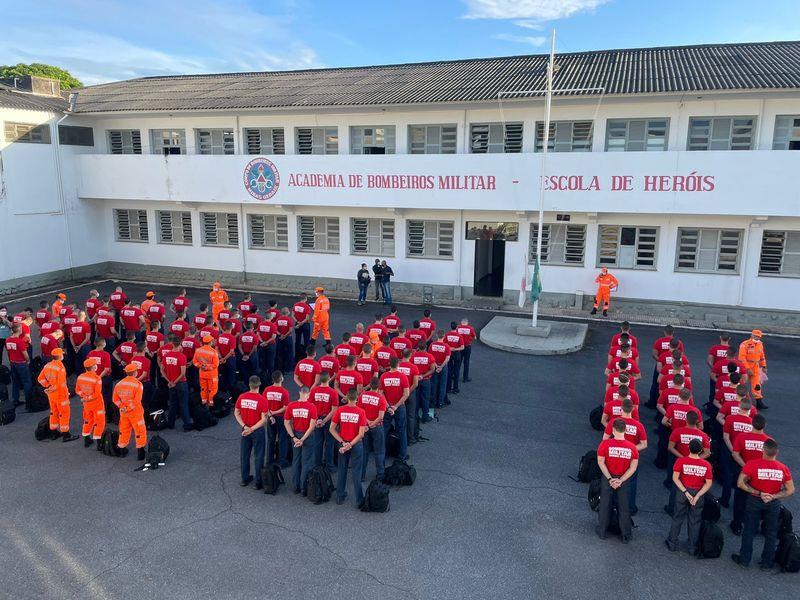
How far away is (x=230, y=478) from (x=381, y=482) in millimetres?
2338

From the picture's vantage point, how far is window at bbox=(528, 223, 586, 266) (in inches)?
754

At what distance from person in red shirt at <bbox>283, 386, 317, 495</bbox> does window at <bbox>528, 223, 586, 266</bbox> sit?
1325 cm

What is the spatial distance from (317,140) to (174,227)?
7388mm

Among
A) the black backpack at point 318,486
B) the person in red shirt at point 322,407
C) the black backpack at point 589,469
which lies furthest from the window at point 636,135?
the black backpack at point 318,486

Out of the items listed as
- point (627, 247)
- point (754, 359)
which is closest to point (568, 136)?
point (627, 247)

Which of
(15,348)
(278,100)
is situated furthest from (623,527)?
(278,100)

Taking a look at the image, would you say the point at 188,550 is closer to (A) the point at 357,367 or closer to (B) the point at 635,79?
(A) the point at 357,367

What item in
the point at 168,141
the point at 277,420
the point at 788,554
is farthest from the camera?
the point at 168,141

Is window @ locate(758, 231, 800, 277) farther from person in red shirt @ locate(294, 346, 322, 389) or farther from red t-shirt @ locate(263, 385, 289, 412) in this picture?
red t-shirt @ locate(263, 385, 289, 412)

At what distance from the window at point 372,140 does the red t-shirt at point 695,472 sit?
53.8 ft

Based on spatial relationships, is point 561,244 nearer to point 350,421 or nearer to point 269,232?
point 269,232

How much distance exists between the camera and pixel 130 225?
2498 centimetres

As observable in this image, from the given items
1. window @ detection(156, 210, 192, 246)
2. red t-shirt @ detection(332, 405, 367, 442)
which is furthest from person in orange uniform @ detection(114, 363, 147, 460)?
window @ detection(156, 210, 192, 246)

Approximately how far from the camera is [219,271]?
2373 centimetres
